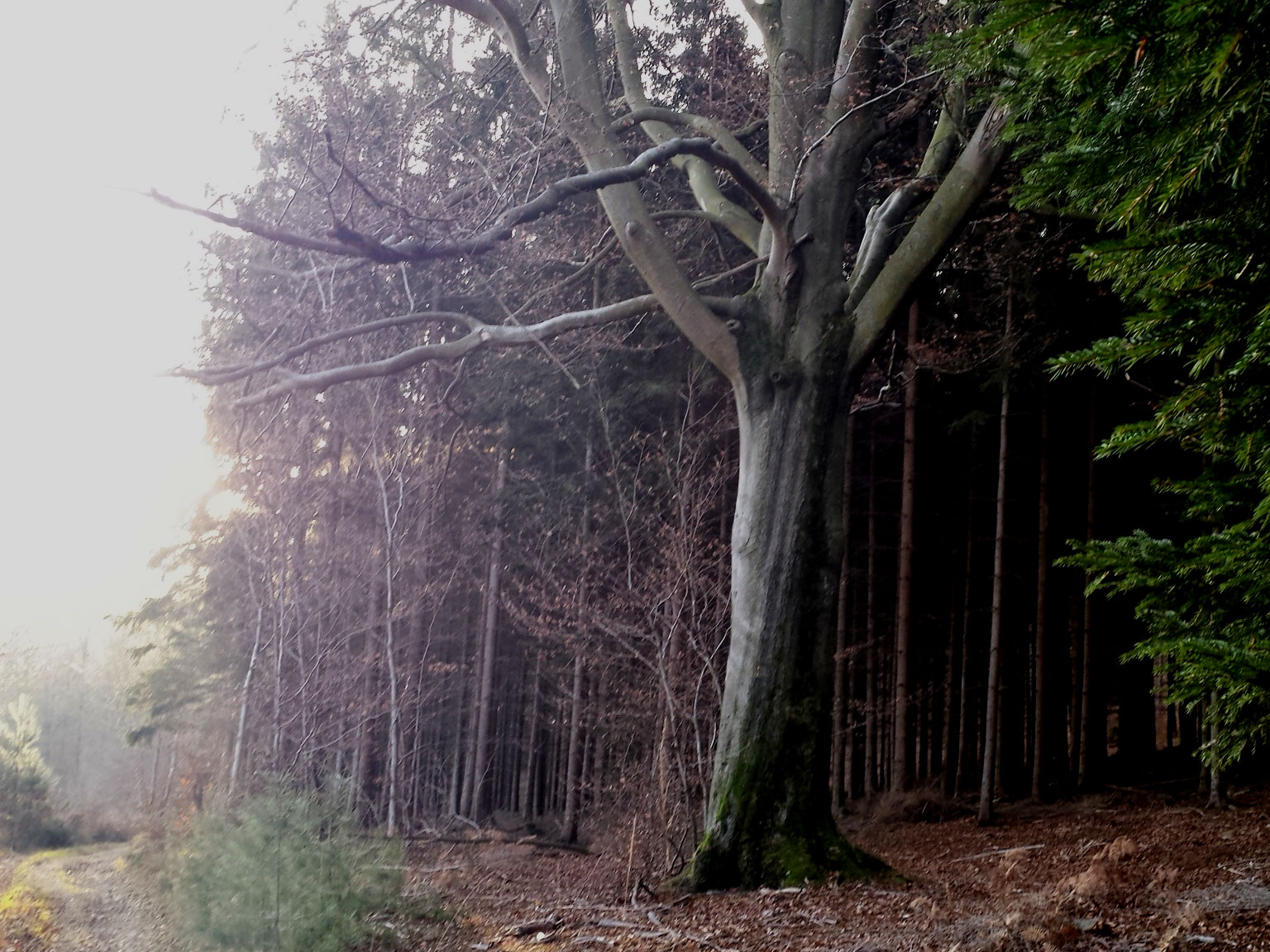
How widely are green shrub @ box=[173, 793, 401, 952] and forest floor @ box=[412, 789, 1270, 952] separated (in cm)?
55

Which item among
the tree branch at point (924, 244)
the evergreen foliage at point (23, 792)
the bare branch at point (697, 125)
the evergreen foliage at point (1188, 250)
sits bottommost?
the evergreen foliage at point (23, 792)

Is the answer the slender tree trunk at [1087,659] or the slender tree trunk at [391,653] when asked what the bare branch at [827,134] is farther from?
the slender tree trunk at [391,653]

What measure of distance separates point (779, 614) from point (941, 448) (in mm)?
8202

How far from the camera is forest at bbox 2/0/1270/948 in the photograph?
7.38ft

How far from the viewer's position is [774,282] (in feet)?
22.2

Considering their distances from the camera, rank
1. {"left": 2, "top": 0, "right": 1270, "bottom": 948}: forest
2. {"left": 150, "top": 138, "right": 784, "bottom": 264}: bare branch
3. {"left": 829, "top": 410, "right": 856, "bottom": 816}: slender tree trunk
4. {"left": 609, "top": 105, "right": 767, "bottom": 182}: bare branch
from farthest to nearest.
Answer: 1. {"left": 829, "top": 410, "right": 856, "bottom": 816}: slender tree trunk
2. {"left": 609, "top": 105, "right": 767, "bottom": 182}: bare branch
3. {"left": 150, "top": 138, "right": 784, "bottom": 264}: bare branch
4. {"left": 2, "top": 0, "right": 1270, "bottom": 948}: forest

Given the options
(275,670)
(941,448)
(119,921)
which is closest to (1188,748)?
(941,448)

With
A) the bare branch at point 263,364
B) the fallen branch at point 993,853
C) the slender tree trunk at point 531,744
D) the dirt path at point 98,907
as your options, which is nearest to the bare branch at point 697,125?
the bare branch at point 263,364

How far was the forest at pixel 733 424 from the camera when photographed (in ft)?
7.38

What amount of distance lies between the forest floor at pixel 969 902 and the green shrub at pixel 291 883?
1.80 ft

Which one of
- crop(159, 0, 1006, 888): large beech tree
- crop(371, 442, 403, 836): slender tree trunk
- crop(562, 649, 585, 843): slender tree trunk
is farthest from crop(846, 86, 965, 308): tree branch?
crop(562, 649, 585, 843): slender tree trunk

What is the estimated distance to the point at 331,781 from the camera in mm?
7336

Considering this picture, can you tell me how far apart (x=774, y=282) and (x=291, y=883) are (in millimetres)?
5099

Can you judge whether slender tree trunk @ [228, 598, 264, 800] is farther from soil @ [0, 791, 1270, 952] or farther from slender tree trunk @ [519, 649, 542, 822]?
slender tree trunk @ [519, 649, 542, 822]
